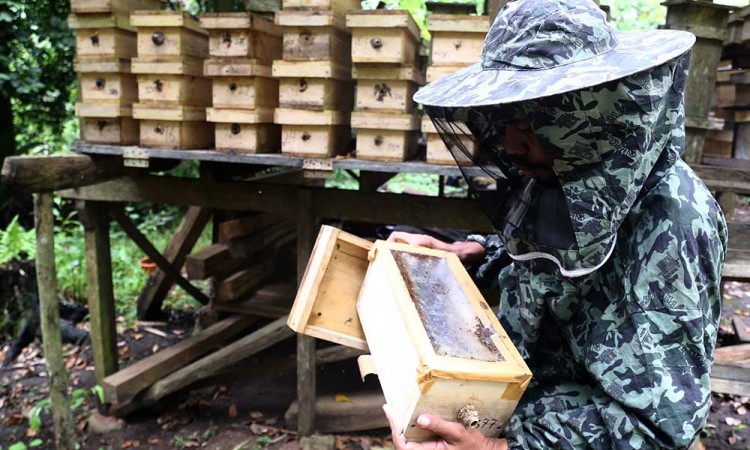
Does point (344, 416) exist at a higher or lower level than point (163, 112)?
lower

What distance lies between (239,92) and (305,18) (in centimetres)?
65

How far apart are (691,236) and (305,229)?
3.04 metres

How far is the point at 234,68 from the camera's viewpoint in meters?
3.50

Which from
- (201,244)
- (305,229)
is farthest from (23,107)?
(305,229)

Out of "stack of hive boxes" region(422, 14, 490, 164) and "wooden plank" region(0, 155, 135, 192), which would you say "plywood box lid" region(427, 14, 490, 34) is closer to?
"stack of hive boxes" region(422, 14, 490, 164)

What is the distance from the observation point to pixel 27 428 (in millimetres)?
A: 4734

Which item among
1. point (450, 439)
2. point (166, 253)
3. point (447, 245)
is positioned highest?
point (447, 245)

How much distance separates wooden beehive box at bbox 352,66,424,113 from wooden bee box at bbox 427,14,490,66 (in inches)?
8.2

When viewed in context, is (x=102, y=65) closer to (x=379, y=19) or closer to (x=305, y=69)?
(x=305, y=69)

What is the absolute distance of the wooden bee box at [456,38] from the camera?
122 inches

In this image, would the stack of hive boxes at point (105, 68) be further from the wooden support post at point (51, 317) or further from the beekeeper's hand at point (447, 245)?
the beekeeper's hand at point (447, 245)

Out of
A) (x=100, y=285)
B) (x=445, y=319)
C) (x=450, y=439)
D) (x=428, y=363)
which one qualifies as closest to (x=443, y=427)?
(x=450, y=439)

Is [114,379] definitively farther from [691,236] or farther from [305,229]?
[691,236]

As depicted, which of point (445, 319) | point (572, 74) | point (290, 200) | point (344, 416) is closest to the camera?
point (572, 74)
